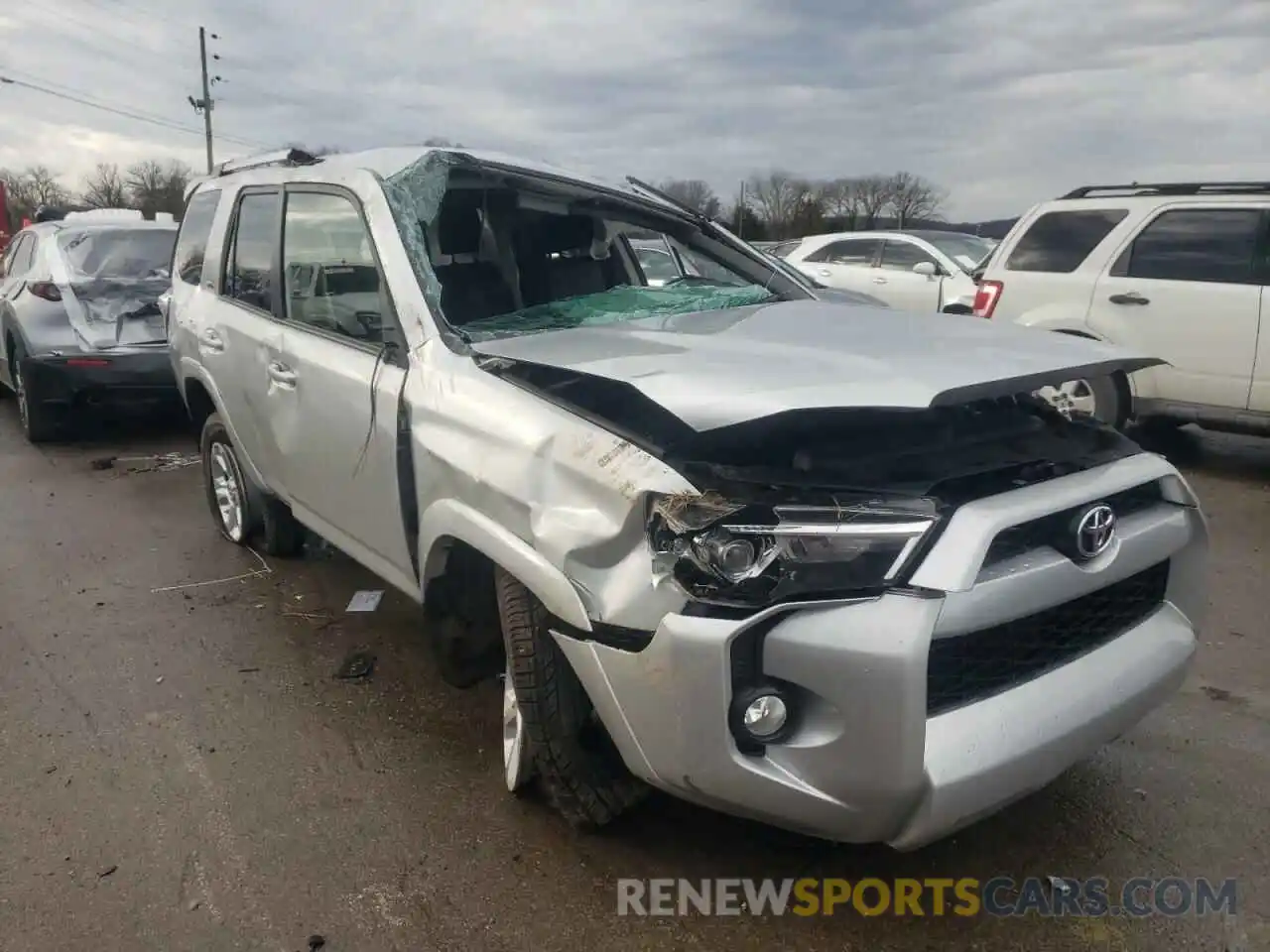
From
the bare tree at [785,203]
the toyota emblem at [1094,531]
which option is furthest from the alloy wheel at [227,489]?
the bare tree at [785,203]

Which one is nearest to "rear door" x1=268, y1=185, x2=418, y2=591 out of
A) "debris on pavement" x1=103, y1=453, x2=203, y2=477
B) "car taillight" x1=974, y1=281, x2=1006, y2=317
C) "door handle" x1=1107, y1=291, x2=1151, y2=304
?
"debris on pavement" x1=103, y1=453, x2=203, y2=477

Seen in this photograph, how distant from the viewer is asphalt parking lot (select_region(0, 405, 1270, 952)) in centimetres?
235

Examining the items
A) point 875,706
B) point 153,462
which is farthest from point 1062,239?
point 153,462

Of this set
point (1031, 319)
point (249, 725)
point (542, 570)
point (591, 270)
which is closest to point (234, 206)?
point (591, 270)

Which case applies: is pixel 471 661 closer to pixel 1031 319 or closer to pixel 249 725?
pixel 249 725

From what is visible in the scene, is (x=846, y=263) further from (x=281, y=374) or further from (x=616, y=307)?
(x=281, y=374)

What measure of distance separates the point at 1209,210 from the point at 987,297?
5.01 feet

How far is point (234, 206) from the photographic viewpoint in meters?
4.50

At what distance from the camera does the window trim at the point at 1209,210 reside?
630 centimetres

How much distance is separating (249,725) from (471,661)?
0.92 m

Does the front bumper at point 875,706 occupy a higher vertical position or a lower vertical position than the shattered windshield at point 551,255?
lower

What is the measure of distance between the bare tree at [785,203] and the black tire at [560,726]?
102 ft

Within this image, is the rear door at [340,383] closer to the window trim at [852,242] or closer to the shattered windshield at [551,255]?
the shattered windshield at [551,255]

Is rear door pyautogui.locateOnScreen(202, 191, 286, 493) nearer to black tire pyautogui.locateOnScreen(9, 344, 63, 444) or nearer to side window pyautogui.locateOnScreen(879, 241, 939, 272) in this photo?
black tire pyautogui.locateOnScreen(9, 344, 63, 444)
